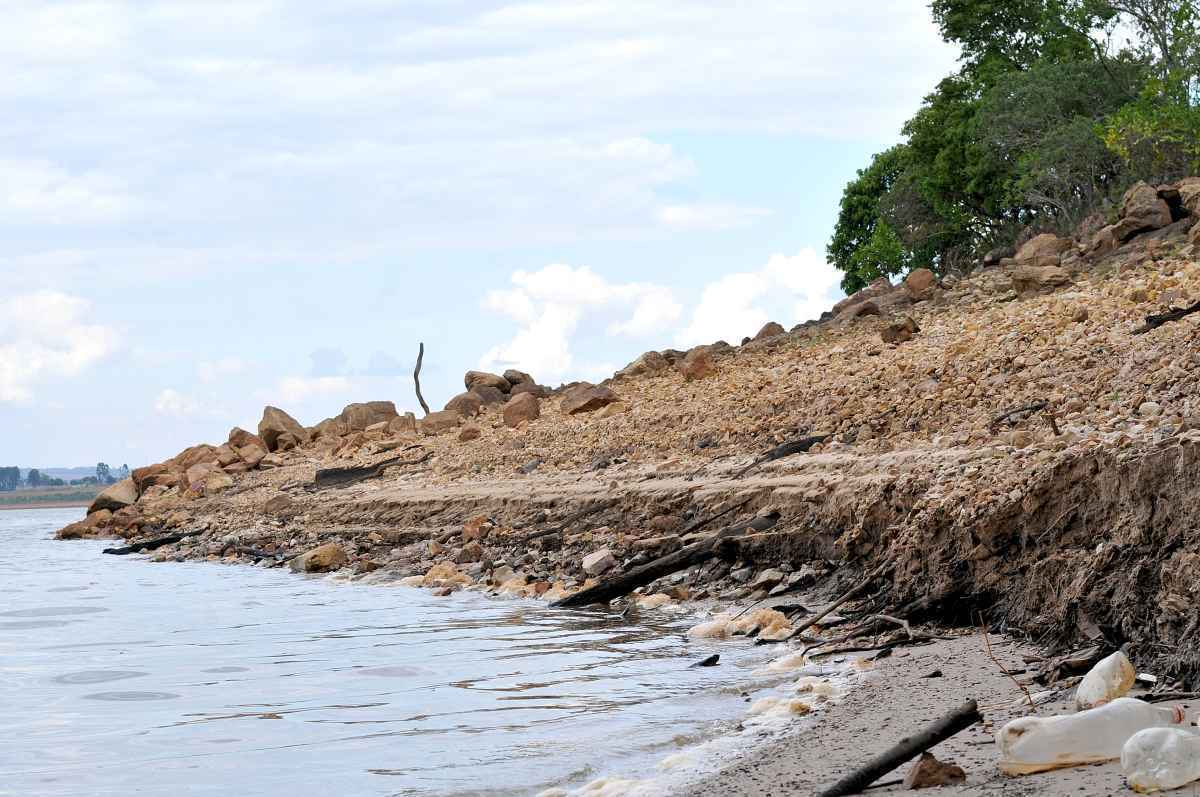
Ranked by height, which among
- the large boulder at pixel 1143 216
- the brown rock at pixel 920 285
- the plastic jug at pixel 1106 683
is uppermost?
the large boulder at pixel 1143 216

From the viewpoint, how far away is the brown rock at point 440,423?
2686 cm

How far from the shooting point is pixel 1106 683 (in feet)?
15.5

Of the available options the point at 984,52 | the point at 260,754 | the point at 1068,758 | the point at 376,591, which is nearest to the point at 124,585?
the point at 376,591

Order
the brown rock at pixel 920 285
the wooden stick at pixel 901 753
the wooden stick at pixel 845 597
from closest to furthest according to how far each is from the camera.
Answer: the wooden stick at pixel 901 753 < the wooden stick at pixel 845 597 < the brown rock at pixel 920 285

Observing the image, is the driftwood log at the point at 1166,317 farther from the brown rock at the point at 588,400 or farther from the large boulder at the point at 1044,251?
the brown rock at the point at 588,400

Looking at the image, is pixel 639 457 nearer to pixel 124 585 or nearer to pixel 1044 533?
pixel 124 585

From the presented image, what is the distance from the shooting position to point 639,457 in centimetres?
1558

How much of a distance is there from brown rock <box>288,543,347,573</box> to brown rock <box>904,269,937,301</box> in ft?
36.7

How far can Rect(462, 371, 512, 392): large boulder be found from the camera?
1161 inches

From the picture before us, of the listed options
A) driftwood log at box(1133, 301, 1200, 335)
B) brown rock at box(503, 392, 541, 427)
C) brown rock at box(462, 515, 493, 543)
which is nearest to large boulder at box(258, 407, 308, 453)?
brown rock at box(503, 392, 541, 427)

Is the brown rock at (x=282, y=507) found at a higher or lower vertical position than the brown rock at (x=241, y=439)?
lower

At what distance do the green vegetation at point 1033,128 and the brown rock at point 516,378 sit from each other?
1200 centimetres

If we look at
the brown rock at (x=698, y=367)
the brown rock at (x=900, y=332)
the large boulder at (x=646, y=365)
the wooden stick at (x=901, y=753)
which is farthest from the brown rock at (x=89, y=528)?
the wooden stick at (x=901, y=753)

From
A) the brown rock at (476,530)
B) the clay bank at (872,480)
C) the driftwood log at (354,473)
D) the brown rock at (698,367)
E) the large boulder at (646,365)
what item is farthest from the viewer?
the driftwood log at (354,473)
